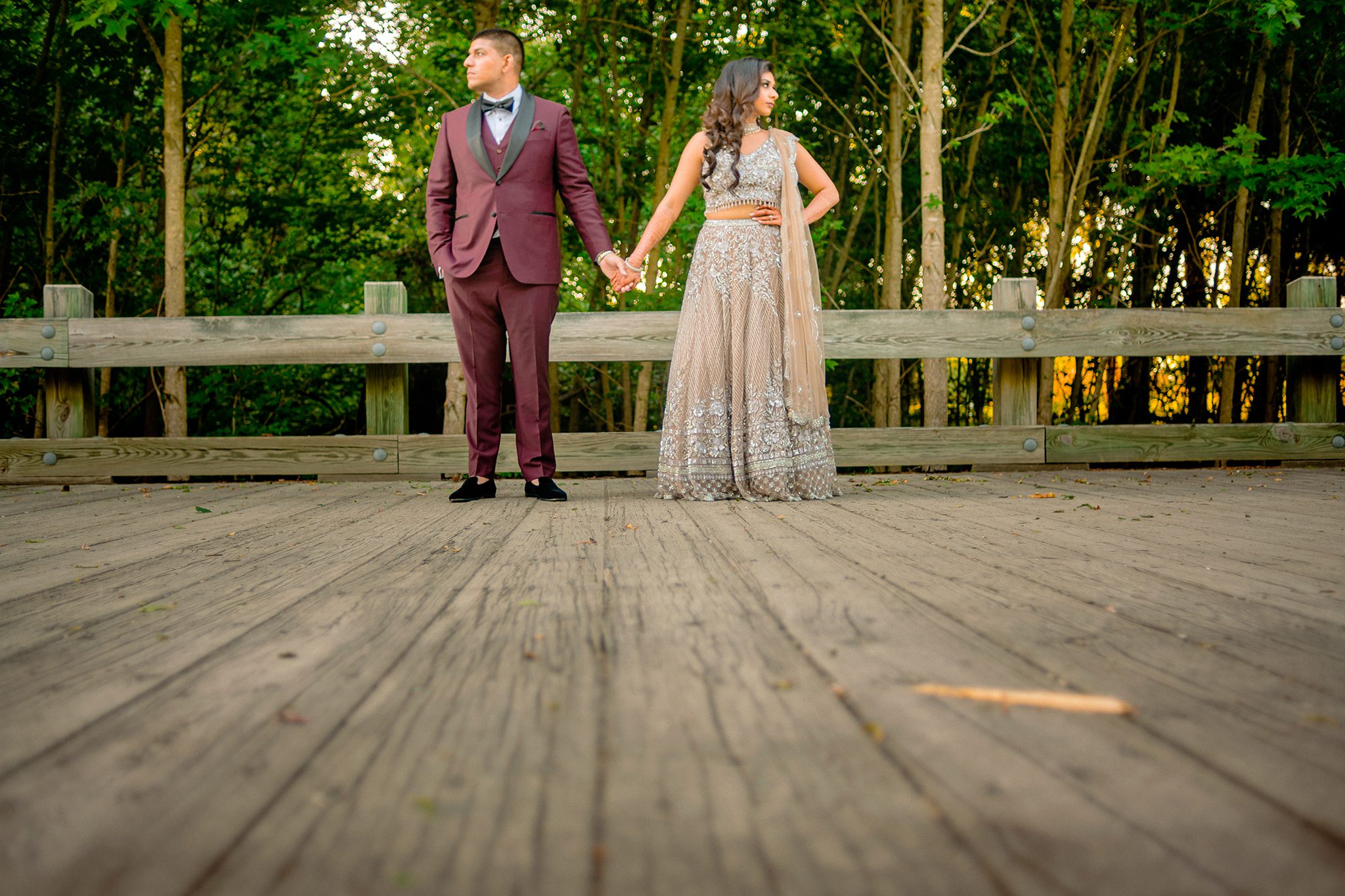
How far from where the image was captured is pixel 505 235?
4.68 meters

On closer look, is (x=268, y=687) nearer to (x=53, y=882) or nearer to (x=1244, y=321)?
(x=53, y=882)

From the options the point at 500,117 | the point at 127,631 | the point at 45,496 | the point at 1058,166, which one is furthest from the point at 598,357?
the point at 1058,166

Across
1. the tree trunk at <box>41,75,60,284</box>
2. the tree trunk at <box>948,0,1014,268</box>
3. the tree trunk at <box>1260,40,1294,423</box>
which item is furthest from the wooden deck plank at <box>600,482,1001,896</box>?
the tree trunk at <box>948,0,1014,268</box>

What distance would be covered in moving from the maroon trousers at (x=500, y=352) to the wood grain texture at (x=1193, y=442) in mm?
3278

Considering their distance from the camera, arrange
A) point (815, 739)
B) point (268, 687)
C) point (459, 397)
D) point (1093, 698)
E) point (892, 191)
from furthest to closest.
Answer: point (892, 191) → point (459, 397) → point (268, 687) → point (1093, 698) → point (815, 739)

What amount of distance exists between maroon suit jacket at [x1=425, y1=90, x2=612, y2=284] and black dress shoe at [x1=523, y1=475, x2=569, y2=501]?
96 centimetres

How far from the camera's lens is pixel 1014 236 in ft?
45.4

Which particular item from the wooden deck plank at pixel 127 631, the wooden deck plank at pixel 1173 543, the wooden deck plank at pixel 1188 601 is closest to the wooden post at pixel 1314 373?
the wooden deck plank at pixel 1173 543

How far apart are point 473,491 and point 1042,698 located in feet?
12.5

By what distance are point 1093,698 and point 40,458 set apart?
20.5ft

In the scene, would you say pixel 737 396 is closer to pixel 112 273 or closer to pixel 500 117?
pixel 500 117

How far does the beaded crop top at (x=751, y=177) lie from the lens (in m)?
4.95

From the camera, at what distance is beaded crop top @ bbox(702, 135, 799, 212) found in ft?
16.2

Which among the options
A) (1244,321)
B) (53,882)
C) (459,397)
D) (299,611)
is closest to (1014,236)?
(1244,321)
